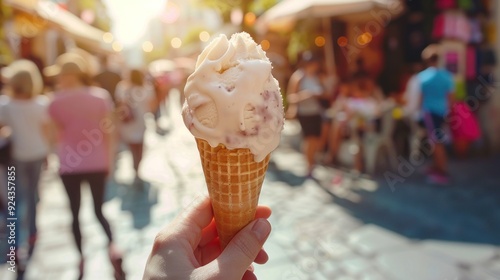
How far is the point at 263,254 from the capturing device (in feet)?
6.37

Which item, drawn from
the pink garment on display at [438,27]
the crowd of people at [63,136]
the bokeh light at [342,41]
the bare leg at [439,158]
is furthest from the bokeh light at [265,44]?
the crowd of people at [63,136]

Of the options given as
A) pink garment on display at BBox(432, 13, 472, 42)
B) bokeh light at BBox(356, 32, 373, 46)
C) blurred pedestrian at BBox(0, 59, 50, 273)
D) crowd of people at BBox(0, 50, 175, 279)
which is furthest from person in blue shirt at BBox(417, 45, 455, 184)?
blurred pedestrian at BBox(0, 59, 50, 273)

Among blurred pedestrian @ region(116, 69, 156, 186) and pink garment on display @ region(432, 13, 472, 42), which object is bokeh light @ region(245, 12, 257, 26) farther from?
blurred pedestrian @ region(116, 69, 156, 186)

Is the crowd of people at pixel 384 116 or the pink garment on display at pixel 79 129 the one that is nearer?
the pink garment on display at pixel 79 129

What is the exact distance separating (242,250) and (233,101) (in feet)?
2.14

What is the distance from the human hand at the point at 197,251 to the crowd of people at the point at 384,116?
187 inches

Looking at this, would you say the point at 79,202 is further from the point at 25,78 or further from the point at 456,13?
the point at 456,13

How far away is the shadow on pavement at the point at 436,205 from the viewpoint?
423cm

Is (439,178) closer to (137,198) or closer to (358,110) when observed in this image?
(358,110)

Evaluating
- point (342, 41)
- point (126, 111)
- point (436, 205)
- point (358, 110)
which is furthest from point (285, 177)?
point (342, 41)

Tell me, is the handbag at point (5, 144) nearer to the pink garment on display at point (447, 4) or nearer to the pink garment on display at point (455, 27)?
the pink garment on display at point (455, 27)

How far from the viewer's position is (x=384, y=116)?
6.75 m

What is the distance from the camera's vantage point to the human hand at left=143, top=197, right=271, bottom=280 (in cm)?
145

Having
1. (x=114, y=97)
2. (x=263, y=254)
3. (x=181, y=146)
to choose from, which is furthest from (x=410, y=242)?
(x=181, y=146)
